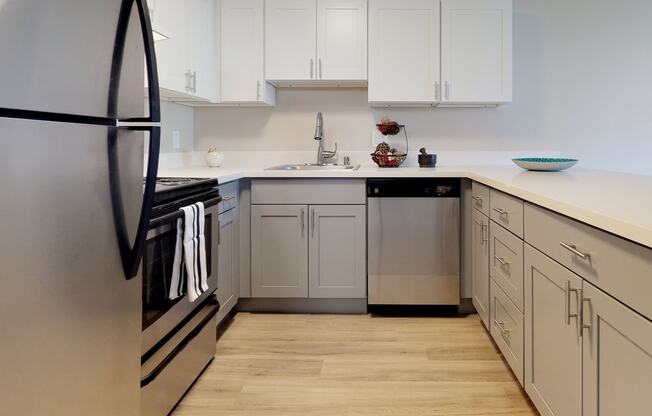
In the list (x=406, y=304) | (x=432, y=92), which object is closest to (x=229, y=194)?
(x=406, y=304)

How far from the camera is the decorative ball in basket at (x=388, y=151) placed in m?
Result: 3.35

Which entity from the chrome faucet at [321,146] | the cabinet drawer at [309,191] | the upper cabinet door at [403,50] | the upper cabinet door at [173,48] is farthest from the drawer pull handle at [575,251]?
the chrome faucet at [321,146]

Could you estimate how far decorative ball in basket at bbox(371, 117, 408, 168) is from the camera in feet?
11.0

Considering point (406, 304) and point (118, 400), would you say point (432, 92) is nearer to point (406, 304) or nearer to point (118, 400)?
point (406, 304)

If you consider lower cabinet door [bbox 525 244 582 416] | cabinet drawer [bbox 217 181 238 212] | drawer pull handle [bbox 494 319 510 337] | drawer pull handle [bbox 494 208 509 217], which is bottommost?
drawer pull handle [bbox 494 319 510 337]

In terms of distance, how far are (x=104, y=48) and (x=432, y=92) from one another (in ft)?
8.10

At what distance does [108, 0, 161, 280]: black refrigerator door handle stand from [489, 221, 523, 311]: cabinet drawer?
1313 millimetres

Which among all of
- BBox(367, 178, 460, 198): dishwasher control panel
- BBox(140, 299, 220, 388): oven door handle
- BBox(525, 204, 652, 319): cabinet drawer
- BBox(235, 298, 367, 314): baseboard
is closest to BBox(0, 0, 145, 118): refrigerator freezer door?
BBox(140, 299, 220, 388): oven door handle

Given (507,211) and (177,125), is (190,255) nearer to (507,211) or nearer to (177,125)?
(507,211)

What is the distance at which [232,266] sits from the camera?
2.88 meters

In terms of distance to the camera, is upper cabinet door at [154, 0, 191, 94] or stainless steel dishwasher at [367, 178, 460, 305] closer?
upper cabinet door at [154, 0, 191, 94]

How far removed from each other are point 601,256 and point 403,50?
91.6 inches

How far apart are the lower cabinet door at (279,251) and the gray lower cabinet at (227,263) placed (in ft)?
0.43

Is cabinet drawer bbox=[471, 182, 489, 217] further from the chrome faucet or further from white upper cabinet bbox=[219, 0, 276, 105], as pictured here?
white upper cabinet bbox=[219, 0, 276, 105]
